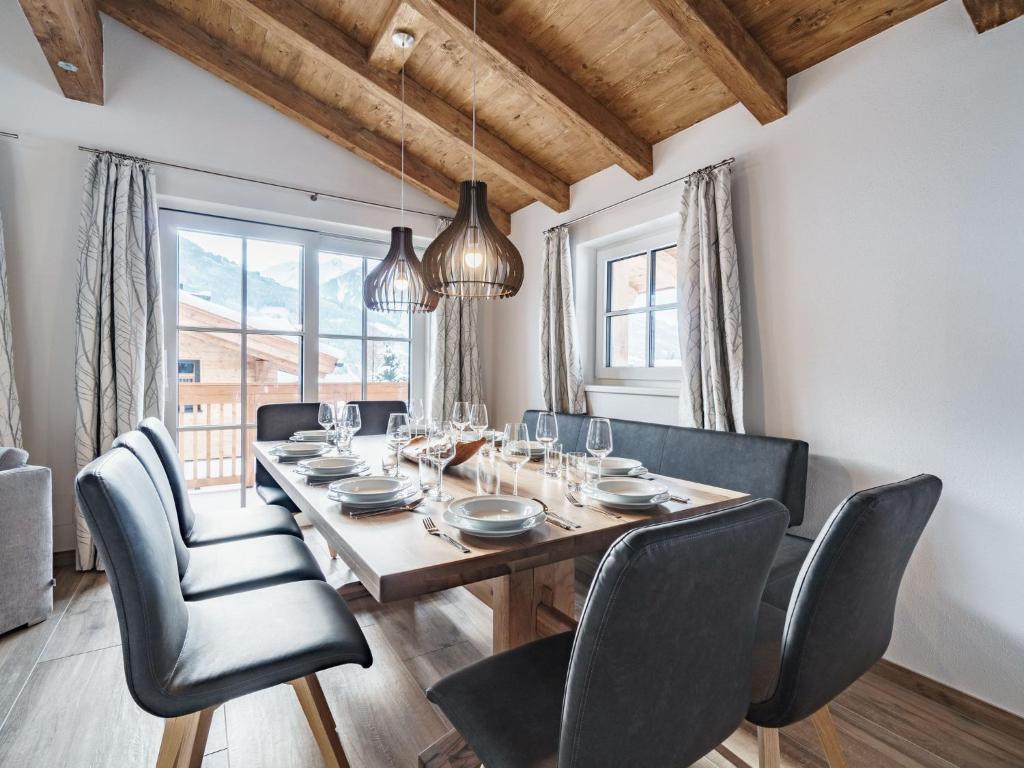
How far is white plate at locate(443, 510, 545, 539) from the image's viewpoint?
113 cm

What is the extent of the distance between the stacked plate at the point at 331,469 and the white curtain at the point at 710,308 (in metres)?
1.53

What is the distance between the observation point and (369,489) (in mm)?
1457

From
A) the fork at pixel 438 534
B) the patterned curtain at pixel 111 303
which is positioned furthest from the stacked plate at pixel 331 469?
the patterned curtain at pixel 111 303

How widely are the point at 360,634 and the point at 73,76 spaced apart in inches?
122

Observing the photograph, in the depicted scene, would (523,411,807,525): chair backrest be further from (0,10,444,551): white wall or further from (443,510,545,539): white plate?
(0,10,444,551): white wall

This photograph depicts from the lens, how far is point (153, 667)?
0.97m

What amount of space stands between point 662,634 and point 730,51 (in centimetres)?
207

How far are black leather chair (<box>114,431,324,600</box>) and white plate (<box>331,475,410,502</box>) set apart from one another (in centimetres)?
39

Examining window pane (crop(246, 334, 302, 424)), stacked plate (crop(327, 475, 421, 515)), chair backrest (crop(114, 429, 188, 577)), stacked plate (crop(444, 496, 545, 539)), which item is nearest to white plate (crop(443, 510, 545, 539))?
stacked plate (crop(444, 496, 545, 539))

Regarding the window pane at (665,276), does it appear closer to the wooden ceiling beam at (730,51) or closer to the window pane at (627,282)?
the window pane at (627,282)

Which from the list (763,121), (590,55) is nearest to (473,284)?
(590,55)

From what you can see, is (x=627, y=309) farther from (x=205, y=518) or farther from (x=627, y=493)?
(x=205, y=518)

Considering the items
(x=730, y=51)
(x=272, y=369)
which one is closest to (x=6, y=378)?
(x=272, y=369)

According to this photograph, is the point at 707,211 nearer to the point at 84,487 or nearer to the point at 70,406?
the point at 84,487
